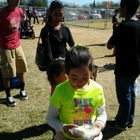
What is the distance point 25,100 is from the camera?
14.2ft

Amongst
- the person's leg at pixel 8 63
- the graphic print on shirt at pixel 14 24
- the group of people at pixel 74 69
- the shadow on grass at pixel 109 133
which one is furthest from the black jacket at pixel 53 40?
the shadow on grass at pixel 109 133

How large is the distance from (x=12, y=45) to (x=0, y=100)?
111 cm

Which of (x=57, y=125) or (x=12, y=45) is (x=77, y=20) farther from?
(x=57, y=125)

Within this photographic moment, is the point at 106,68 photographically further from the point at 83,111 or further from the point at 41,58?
the point at 83,111

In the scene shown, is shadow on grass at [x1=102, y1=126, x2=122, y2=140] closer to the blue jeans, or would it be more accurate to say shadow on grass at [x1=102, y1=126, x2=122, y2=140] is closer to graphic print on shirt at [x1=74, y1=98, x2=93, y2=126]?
the blue jeans

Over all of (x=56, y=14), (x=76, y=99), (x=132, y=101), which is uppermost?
(x=56, y=14)

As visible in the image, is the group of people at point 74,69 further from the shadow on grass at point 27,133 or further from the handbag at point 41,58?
the shadow on grass at point 27,133

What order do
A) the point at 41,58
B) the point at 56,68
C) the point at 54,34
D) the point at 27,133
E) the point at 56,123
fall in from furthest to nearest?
the point at 27,133 < the point at 41,58 < the point at 54,34 < the point at 56,68 < the point at 56,123

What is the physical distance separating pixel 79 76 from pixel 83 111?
285 mm

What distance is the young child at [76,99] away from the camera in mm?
1584

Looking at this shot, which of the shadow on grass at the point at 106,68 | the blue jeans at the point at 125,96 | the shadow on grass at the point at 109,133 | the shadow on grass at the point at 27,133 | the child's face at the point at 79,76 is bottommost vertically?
the shadow on grass at the point at 109,133

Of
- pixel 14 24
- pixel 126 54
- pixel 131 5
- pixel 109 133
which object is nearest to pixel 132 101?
pixel 109 133

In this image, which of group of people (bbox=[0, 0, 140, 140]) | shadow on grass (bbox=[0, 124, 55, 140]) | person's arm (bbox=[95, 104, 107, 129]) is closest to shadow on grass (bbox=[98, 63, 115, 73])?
group of people (bbox=[0, 0, 140, 140])

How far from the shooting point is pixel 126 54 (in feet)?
9.54
